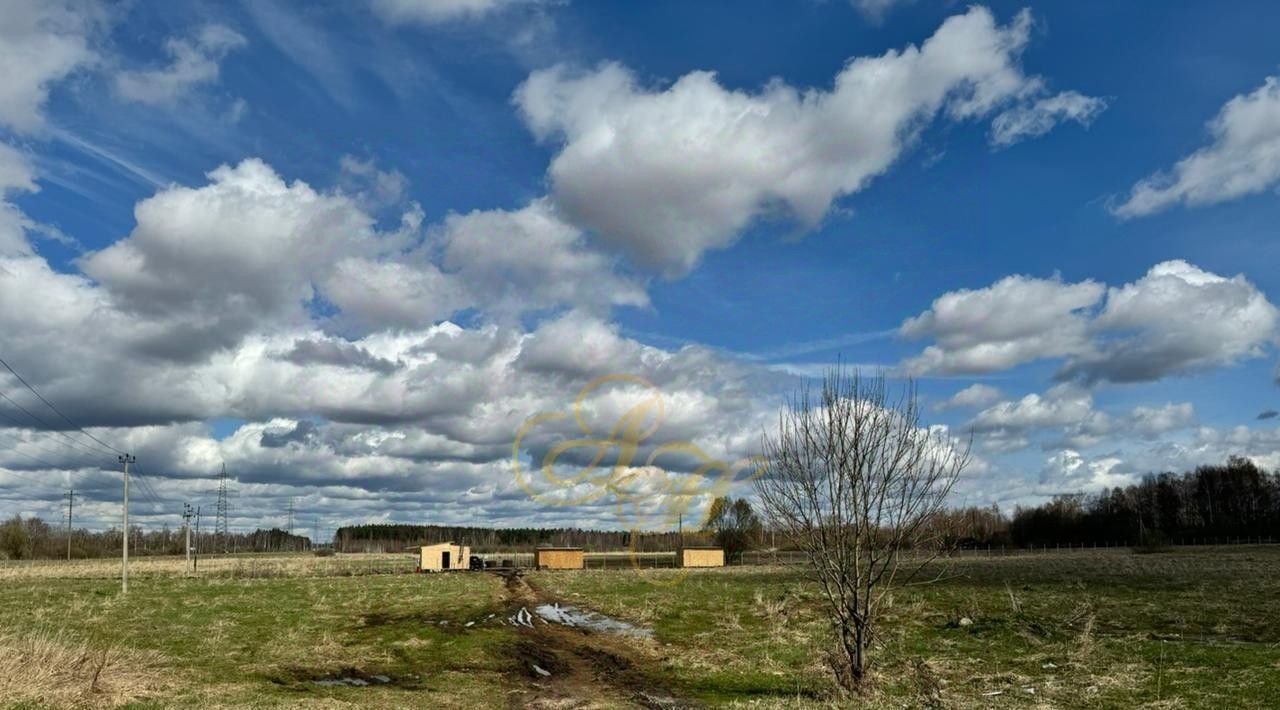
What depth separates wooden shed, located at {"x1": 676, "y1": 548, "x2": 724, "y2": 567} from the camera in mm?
75062

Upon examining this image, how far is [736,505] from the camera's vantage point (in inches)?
3265

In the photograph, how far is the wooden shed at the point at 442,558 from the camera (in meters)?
76.3

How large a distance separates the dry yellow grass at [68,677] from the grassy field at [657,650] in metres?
0.06

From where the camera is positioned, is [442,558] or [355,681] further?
[442,558]

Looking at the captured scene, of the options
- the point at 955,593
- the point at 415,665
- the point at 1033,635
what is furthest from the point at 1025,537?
the point at 415,665

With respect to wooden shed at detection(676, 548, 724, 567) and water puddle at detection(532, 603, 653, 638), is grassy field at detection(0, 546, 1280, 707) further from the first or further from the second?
wooden shed at detection(676, 548, 724, 567)

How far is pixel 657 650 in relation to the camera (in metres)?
22.6

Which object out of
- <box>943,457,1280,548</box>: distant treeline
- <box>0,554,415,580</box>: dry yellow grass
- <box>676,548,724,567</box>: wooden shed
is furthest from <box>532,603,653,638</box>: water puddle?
<box>943,457,1280,548</box>: distant treeline

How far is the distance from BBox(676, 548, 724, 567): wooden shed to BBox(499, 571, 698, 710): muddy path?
4733 cm

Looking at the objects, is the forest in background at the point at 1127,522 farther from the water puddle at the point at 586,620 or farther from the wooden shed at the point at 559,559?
the water puddle at the point at 586,620

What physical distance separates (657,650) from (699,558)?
5576 cm

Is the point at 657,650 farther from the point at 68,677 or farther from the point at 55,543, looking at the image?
the point at 55,543

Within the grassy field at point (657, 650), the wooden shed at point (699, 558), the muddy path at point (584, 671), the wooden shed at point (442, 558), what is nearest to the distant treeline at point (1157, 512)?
the wooden shed at point (699, 558)

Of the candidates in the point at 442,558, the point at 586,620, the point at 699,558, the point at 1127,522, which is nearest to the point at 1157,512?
the point at 1127,522
